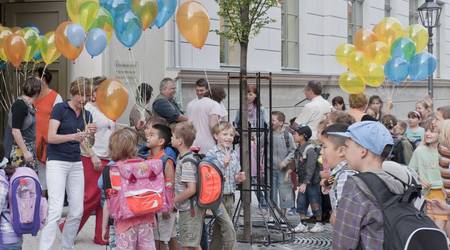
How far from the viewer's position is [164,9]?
28.2 ft

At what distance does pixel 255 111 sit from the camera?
9.48m

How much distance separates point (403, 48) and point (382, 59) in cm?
53

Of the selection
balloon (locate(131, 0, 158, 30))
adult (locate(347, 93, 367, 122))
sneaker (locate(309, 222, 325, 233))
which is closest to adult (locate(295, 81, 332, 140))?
sneaker (locate(309, 222, 325, 233))

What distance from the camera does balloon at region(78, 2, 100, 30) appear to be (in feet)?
26.4

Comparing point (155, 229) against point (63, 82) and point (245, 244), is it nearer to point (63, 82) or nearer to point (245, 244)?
point (245, 244)

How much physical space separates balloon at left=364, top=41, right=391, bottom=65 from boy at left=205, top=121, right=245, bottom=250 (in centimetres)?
418

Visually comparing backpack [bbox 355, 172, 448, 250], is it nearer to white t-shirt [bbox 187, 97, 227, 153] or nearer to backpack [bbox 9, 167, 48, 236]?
backpack [bbox 9, 167, 48, 236]

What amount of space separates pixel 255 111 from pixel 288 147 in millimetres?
819

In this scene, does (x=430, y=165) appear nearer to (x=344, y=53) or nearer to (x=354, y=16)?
(x=344, y=53)

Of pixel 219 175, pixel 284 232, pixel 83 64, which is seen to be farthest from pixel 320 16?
pixel 219 175

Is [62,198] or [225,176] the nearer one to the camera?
[62,198]

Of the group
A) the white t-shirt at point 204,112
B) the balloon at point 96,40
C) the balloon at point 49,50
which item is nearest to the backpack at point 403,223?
the balloon at point 96,40

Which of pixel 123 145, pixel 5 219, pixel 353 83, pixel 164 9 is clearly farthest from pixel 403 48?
pixel 5 219

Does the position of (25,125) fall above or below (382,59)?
below
